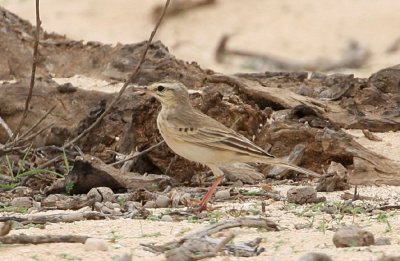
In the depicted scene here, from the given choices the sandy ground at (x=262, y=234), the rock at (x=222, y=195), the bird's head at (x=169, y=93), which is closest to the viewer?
the sandy ground at (x=262, y=234)

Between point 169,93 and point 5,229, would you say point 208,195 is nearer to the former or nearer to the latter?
point 169,93

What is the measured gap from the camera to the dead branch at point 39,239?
6.12 meters

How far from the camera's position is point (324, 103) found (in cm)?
1002

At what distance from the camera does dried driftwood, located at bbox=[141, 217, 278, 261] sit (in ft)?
19.2

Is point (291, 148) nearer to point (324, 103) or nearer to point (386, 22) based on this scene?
point (324, 103)

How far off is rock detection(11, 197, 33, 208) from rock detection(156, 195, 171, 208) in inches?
29.0

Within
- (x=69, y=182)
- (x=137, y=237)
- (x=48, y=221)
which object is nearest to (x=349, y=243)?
(x=137, y=237)

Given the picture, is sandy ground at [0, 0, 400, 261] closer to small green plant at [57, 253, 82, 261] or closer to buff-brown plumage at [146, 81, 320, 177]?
buff-brown plumage at [146, 81, 320, 177]

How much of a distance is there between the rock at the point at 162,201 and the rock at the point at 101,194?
270 millimetres

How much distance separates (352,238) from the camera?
609 centimetres

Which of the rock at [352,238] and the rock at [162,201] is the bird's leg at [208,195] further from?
the rock at [352,238]

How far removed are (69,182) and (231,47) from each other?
10652 mm

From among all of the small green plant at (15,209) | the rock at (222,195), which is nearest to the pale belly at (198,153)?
the rock at (222,195)

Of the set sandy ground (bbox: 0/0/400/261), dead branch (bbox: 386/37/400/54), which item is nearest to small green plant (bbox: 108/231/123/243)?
sandy ground (bbox: 0/0/400/261)
